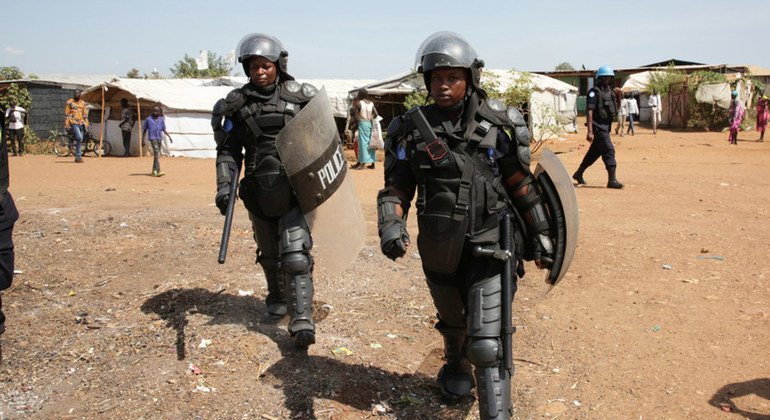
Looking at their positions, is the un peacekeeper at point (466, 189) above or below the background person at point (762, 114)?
below

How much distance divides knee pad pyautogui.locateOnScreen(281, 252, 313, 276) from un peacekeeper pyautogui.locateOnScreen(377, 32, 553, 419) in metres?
1.15

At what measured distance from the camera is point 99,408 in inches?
148

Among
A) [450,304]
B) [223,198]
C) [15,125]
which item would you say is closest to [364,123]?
[15,125]

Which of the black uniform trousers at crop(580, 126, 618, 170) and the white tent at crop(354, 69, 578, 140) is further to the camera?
the white tent at crop(354, 69, 578, 140)

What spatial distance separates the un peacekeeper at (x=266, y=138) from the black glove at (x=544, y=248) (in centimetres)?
162

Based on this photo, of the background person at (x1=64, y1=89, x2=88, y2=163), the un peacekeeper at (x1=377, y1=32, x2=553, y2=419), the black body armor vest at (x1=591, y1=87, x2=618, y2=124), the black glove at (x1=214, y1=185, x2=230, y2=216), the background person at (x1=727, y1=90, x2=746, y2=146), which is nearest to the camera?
the un peacekeeper at (x1=377, y1=32, x2=553, y2=419)

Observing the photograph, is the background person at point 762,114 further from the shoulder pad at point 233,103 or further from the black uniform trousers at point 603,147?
the shoulder pad at point 233,103

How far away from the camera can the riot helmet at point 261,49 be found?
4496 millimetres

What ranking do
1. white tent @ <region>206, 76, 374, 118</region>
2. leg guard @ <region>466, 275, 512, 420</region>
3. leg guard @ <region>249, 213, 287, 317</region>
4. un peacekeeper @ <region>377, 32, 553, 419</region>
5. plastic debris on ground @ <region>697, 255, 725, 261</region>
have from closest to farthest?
leg guard @ <region>466, 275, 512, 420</region> → un peacekeeper @ <region>377, 32, 553, 419</region> → leg guard @ <region>249, 213, 287, 317</region> → plastic debris on ground @ <region>697, 255, 725, 261</region> → white tent @ <region>206, 76, 374, 118</region>

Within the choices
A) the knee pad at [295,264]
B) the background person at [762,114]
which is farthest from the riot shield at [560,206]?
the background person at [762,114]

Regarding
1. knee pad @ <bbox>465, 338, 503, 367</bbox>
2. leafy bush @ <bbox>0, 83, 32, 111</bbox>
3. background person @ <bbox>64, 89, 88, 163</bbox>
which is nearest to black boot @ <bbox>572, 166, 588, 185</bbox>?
knee pad @ <bbox>465, 338, 503, 367</bbox>

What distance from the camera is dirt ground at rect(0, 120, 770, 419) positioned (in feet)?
12.6

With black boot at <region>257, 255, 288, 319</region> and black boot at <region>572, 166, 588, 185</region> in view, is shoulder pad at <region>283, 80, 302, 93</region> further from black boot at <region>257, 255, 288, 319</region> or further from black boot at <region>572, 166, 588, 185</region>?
black boot at <region>572, 166, 588, 185</region>

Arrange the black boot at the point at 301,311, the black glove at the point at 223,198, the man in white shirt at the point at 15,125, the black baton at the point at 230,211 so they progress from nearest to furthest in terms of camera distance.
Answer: the black boot at the point at 301,311 < the black baton at the point at 230,211 < the black glove at the point at 223,198 < the man in white shirt at the point at 15,125
